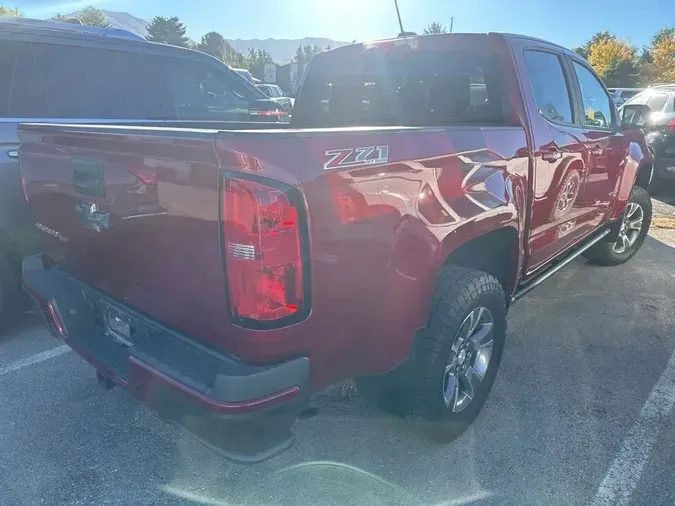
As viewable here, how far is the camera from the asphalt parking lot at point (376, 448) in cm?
248

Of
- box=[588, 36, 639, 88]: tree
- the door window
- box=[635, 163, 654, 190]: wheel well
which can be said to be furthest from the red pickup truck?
box=[588, 36, 639, 88]: tree

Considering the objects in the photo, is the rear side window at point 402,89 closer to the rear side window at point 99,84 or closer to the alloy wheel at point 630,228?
the rear side window at point 99,84

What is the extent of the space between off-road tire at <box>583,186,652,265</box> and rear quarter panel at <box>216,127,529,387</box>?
3.43m

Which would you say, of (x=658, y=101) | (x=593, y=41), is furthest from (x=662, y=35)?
(x=658, y=101)

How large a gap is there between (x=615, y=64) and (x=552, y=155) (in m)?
40.3

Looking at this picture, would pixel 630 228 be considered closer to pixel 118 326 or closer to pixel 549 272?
pixel 549 272

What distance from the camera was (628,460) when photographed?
8.87ft

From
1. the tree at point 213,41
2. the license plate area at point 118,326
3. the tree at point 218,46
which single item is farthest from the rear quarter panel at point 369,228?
the tree at point 213,41

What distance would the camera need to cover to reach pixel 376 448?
279 centimetres

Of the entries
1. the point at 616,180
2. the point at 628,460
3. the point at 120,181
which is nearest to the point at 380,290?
the point at 120,181

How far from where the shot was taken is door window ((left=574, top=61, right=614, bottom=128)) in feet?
13.7

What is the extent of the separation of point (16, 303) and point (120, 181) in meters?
2.32

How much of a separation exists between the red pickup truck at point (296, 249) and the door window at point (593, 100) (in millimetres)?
931

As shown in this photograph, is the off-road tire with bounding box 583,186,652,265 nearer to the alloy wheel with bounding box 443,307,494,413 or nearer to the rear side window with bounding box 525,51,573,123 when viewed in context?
the rear side window with bounding box 525,51,573,123
